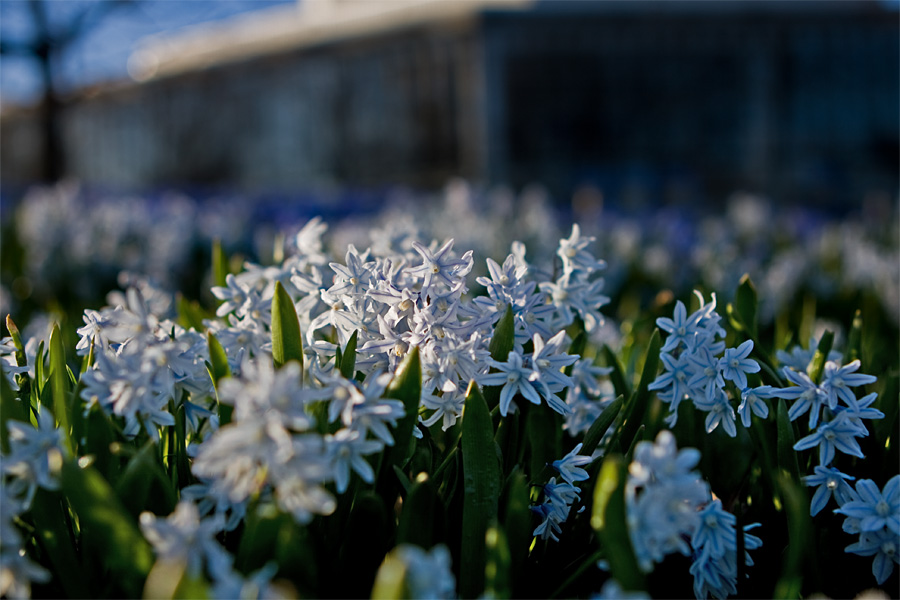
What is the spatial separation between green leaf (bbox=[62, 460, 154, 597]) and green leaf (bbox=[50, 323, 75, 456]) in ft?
0.69

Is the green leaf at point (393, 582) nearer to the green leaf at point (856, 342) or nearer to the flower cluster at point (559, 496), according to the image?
the flower cluster at point (559, 496)

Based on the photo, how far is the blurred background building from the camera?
9969 millimetres

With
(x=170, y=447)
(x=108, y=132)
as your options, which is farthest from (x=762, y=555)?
(x=108, y=132)

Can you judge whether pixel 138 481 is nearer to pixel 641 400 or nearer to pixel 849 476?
pixel 641 400

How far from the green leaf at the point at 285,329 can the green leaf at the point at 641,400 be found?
0.60 metres

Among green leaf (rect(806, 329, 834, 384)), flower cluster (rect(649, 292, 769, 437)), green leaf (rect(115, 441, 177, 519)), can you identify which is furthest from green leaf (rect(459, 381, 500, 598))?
green leaf (rect(806, 329, 834, 384))

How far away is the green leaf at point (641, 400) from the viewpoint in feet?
4.74

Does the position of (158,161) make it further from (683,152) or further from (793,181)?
(793,181)

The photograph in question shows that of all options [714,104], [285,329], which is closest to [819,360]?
[285,329]

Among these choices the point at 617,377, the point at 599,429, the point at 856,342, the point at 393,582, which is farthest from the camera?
the point at 856,342

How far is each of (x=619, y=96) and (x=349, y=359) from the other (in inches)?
391

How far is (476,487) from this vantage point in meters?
1.15

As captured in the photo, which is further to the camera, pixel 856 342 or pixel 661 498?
pixel 856 342

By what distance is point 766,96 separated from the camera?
1055 cm
